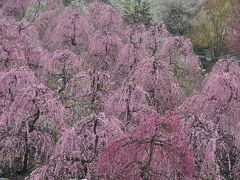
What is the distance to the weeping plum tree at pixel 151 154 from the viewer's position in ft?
30.9

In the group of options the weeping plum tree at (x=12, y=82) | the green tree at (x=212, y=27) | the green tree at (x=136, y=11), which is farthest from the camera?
the green tree at (x=136, y=11)

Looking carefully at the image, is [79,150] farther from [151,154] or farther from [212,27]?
[212,27]

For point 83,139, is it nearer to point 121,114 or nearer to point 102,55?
point 121,114

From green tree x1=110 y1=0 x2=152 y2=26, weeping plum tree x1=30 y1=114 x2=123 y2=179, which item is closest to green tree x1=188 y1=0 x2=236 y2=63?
green tree x1=110 y1=0 x2=152 y2=26

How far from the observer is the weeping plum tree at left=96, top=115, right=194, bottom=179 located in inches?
371

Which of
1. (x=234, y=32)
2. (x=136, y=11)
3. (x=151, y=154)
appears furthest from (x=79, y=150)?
(x=136, y=11)

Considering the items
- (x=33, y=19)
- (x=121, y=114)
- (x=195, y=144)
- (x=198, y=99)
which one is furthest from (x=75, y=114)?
(x=33, y=19)

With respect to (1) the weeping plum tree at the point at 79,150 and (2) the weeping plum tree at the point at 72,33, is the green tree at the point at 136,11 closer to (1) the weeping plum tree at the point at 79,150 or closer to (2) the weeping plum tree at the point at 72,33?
(2) the weeping plum tree at the point at 72,33

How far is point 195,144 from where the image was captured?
455 inches

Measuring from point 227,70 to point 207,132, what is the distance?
5.11 metres

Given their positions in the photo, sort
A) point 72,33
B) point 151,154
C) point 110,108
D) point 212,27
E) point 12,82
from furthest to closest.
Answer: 1. point 212,27
2. point 72,33
3. point 12,82
4. point 110,108
5. point 151,154

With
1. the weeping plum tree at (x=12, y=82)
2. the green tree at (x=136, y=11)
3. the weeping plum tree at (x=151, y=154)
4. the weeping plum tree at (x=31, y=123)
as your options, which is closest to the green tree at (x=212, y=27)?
the green tree at (x=136, y=11)

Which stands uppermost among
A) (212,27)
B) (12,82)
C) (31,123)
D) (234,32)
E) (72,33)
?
(212,27)

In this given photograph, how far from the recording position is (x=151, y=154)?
370 inches
